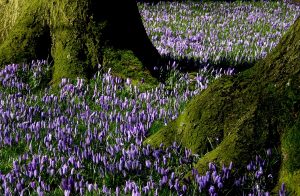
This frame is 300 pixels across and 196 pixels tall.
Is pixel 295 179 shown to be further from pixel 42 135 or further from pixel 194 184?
pixel 42 135

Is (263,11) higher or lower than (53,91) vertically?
higher

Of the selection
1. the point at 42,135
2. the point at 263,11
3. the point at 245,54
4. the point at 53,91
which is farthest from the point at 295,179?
the point at 263,11

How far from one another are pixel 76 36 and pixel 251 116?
3809mm

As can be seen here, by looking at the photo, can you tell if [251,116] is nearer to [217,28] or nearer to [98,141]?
[98,141]

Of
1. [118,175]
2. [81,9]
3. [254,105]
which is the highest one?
[81,9]

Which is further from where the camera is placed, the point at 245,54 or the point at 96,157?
the point at 245,54

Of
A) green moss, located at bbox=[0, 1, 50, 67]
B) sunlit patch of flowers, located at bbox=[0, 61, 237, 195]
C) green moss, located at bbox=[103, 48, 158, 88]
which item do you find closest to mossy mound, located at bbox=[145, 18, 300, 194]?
sunlit patch of flowers, located at bbox=[0, 61, 237, 195]

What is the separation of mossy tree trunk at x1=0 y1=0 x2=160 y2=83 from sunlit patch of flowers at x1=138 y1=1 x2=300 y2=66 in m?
1.60

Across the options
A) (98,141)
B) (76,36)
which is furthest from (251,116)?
(76,36)

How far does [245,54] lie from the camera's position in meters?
11.3

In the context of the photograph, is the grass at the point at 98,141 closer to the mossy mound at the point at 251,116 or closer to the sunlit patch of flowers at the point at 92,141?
the sunlit patch of flowers at the point at 92,141

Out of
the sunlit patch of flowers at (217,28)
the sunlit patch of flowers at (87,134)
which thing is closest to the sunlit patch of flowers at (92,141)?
the sunlit patch of flowers at (87,134)

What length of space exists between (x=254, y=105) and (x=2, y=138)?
2529mm

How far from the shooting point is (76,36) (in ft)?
26.6
